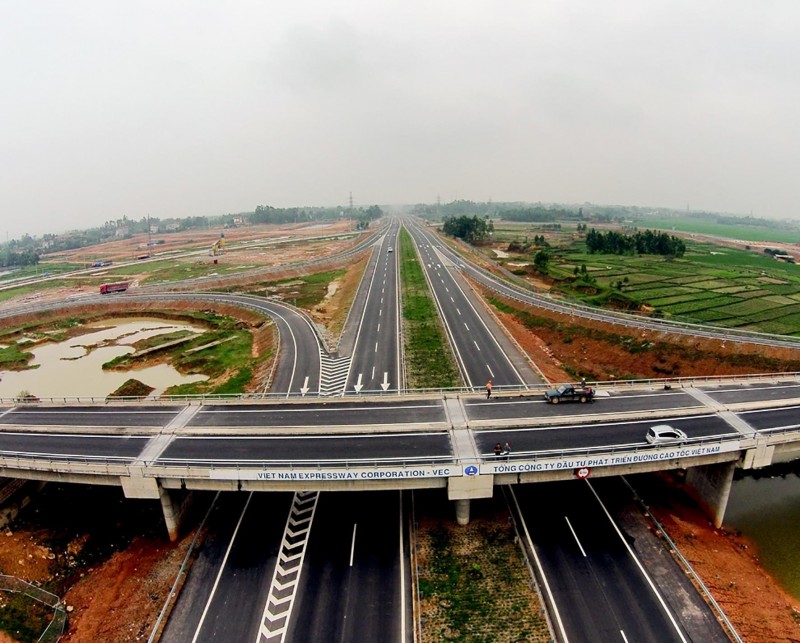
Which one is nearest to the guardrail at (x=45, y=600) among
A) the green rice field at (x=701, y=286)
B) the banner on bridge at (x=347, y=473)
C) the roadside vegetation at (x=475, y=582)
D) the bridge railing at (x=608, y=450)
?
the banner on bridge at (x=347, y=473)

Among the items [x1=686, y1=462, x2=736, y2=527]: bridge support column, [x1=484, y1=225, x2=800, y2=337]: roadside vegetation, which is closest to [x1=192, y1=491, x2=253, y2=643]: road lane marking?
[x1=686, y1=462, x2=736, y2=527]: bridge support column

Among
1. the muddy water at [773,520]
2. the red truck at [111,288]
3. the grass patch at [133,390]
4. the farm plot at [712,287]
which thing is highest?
the farm plot at [712,287]

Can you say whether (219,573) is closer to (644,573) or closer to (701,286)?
(644,573)

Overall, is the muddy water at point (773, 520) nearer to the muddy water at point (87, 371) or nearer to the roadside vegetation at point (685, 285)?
the roadside vegetation at point (685, 285)

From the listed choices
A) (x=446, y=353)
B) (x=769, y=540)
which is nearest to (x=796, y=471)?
(x=769, y=540)

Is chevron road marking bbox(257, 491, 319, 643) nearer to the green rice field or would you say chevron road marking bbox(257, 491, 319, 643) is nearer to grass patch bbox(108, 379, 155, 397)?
grass patch bbox(108, 379, 155, 397)

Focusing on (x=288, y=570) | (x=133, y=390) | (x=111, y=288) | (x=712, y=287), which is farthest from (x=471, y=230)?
(x=288, y=570)
